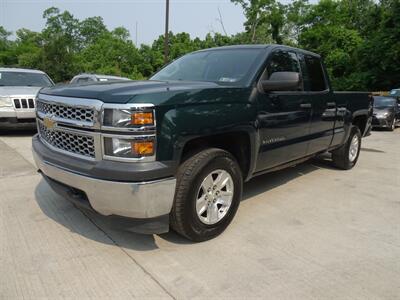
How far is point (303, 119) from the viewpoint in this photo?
432cm

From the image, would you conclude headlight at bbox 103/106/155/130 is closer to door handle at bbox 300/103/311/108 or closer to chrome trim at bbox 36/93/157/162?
chrome trim at bbox 36/93/157/162

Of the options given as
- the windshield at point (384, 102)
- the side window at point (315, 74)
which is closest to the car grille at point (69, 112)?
the side window at point (315, 74)

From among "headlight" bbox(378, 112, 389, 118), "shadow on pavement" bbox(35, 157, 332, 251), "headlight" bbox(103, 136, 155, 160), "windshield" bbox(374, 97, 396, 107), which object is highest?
"headlight" bbox(103, 136, 155, 160)

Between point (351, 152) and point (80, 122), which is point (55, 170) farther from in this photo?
point (351, 152)

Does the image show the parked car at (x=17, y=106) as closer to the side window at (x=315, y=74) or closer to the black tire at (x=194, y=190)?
the side window at (x=315, y=74)

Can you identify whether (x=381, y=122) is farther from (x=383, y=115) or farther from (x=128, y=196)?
(x=128, y=196)

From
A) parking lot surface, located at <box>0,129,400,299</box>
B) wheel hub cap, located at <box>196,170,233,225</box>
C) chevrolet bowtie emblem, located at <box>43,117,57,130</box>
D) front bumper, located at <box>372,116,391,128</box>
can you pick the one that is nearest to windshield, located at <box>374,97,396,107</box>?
front bumper, located at <box>372,116,391,128</box>

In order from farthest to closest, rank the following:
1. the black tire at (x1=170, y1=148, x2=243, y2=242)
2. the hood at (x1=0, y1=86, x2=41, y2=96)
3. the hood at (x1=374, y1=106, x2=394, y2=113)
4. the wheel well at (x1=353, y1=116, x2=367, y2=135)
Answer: the hood at (x1=374, y1=106, x2=394, y2=113) → the hood at (x1=0, y1=86, x2=41, y2=96) → the wheel well at (x1=353, y1=116, x2=367, y2=135) → the black tire at (x1=170, y1=148, x2=243, y2=242)

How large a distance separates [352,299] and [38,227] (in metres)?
2.84

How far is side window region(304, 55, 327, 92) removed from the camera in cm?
471

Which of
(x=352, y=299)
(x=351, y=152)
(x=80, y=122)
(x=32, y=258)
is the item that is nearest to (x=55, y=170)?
(x=80, y=122)

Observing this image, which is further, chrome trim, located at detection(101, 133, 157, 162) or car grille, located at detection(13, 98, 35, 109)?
car grille, located at detection(13, 98, 35, 109)

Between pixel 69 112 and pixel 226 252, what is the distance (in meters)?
1.77

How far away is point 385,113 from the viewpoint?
13.1m
